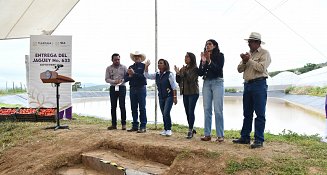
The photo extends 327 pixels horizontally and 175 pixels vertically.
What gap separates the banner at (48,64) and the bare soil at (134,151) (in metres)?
2.61

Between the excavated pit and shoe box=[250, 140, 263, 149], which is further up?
shoe box=[250, 140, 263, 149]

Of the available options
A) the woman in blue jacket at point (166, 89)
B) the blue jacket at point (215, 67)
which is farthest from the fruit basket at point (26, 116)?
the blue jacket at point (215, 67)

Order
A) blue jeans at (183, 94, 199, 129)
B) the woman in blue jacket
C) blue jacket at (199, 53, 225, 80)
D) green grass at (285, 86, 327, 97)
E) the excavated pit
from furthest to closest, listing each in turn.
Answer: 1. green grass at (285, 86, 327, 97)
2. the woman in blue jacket
3. blue jeans at (183, 94, 199, 129)
4. blue jacket at (199, 53, 225, 80)
5. the excavated pit

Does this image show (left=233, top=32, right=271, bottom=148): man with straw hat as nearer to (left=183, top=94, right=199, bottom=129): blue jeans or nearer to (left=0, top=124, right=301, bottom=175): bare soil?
(left=0, top=124, right=301, bottom=175): bare soil

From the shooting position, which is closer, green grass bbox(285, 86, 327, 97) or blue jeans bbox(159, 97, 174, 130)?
blue jeans bbox(159, 97, 174, 130)

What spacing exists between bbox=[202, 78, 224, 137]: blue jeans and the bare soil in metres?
0.25

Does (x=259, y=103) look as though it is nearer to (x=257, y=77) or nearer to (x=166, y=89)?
(x=257, y=77)

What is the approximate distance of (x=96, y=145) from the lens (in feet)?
17.8

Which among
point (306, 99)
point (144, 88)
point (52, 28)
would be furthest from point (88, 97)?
point (144, 88)

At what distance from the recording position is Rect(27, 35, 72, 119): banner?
9016mm

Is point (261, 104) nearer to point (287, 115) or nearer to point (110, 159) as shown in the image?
point (110, 159)

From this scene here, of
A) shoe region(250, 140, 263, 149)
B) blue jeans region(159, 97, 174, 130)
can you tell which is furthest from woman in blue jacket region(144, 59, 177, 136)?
shoe region(250, 140, 263, 149)

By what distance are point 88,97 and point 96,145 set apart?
15329mm

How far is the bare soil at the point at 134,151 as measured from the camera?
4.02m
